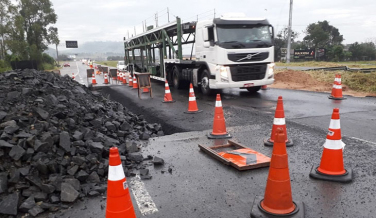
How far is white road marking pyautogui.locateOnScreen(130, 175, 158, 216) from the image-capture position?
311cm

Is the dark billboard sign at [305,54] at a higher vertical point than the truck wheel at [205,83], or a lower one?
higher

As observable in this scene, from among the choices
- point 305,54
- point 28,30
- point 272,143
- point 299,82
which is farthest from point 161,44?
point 28,30

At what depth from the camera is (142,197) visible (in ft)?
11.1

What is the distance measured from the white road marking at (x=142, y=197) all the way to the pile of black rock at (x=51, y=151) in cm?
33

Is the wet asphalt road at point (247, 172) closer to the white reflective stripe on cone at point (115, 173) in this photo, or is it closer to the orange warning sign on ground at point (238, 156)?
the orange warning sign on ground at point (238, 156)

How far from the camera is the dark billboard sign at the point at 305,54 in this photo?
49.1 metres

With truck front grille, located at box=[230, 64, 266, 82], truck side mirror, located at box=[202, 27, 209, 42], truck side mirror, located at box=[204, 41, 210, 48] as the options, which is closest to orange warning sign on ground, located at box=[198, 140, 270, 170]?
truck front grille, located at box=[230, 64, 266, 82]

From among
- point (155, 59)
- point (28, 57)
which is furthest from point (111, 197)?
point (28, 57)

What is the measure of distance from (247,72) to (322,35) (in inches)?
2123

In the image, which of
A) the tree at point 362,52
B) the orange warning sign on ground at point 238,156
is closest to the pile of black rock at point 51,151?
A: the orange warning sign on ground at point 238,156

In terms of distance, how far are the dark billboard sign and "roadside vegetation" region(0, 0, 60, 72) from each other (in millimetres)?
43837

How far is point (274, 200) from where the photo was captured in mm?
2848

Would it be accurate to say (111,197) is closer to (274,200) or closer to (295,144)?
(274,200)

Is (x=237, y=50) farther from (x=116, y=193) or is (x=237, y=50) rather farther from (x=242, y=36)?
(x=116, y=193)
